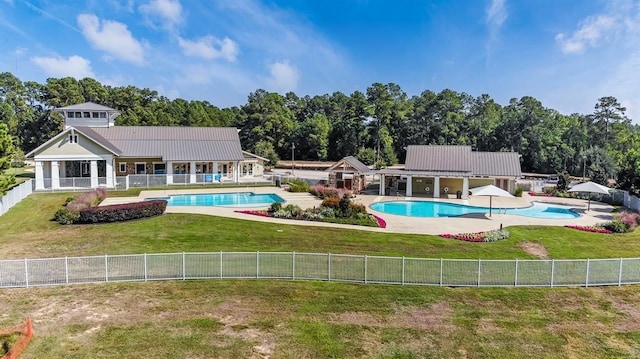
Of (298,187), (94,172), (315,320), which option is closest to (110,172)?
(94,172)

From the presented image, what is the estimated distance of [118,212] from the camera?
2305cm

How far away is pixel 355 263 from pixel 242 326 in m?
5.02

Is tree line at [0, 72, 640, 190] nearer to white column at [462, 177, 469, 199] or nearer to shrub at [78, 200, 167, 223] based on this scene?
white column at [462, 177, 469, 199]

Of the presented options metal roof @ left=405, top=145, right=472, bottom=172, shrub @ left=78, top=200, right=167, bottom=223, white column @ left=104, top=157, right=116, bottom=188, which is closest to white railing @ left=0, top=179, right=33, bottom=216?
white column @ left=104, top=157, right=116, bottom=188

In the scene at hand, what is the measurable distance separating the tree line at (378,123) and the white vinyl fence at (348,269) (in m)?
49.8

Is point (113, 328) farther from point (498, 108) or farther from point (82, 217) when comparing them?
point (498, 108)

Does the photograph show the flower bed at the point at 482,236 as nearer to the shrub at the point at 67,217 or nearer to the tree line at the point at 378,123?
the shrub at the point at 67,217

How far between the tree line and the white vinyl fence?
163 ft

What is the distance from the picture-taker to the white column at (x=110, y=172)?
3728cm

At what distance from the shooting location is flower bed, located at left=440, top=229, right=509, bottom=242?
21.2m

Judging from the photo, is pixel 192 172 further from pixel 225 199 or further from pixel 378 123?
pixel 378 123

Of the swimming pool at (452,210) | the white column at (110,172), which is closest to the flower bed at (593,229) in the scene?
the swimming pool at (452,210)

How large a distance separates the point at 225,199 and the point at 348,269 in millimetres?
21921

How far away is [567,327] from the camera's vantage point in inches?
→ 481
